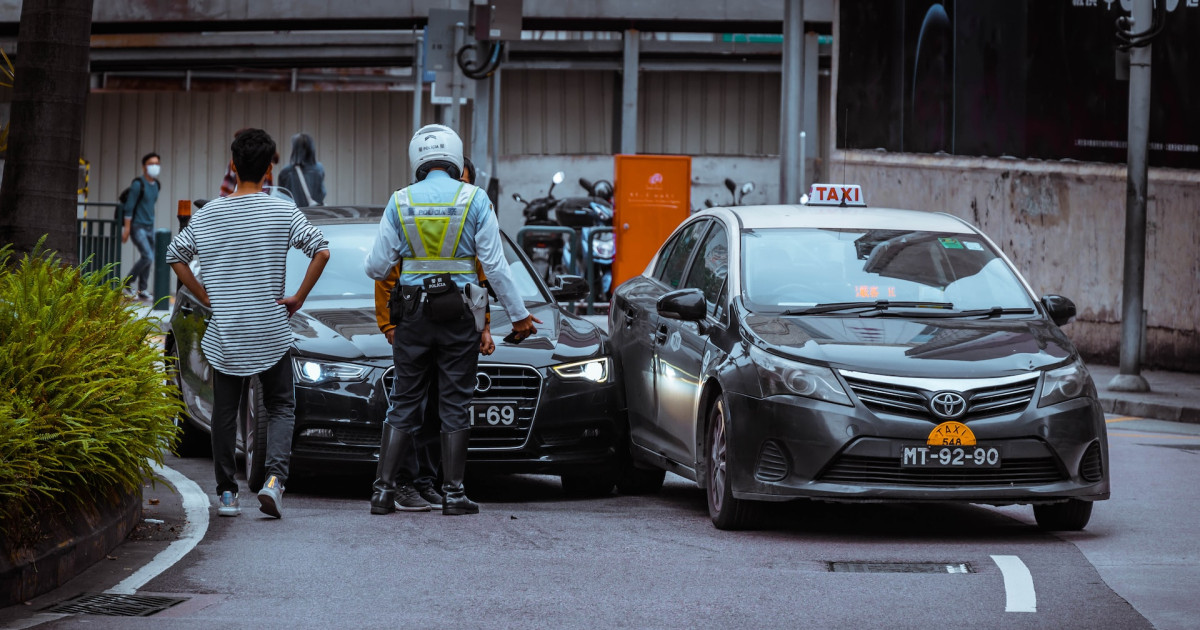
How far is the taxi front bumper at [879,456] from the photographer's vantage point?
7977 millimetres

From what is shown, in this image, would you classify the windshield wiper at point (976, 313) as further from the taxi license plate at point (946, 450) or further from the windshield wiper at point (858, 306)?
the taxi license plate at point (946, 450)

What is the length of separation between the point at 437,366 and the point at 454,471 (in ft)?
1.65

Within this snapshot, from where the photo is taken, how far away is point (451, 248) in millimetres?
8656

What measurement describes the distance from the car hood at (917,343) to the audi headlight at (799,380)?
0.21 feet

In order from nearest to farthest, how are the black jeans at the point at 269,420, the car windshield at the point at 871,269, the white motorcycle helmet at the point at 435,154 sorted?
the black jeans at the point at 269,420 < the white motorcycle helmet at the point at 435,154 < the car windshield at the point at 871,269

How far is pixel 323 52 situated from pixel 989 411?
23.2 metres

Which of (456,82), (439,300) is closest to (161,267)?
(456,82)

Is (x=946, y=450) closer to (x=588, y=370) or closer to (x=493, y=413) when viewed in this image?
(x=588, y=370)

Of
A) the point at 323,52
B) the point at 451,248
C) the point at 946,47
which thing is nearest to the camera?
the point at 451,248

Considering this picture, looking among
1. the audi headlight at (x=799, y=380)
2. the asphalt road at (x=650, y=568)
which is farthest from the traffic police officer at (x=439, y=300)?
the audi headlight at (x=799, y=380)

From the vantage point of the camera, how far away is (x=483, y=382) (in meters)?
9.30

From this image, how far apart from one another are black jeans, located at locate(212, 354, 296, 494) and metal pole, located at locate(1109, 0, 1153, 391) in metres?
9.31

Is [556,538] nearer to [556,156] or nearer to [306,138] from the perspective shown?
[306,138]

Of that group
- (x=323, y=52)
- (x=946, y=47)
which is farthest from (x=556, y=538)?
(x=323, y=52)
